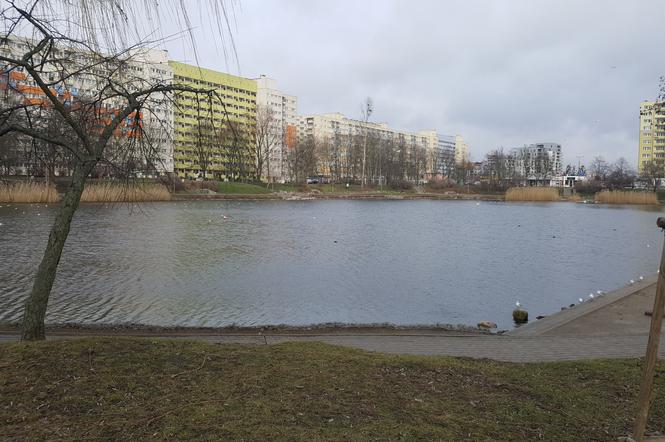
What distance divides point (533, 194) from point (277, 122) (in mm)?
55674

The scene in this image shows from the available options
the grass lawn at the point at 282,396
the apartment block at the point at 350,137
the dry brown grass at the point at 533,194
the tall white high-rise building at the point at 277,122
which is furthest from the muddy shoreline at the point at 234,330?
the apartment block at the point at 350,137

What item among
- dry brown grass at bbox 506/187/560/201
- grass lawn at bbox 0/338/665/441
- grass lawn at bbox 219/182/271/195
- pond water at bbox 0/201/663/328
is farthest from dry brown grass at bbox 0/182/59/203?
dry brown grass at bbox 506/187/560/201

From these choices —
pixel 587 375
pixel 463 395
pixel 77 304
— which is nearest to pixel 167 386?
pixel 463 395

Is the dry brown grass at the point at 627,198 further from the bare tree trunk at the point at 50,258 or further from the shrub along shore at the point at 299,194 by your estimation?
the bare tree trunk at the point at 50,258

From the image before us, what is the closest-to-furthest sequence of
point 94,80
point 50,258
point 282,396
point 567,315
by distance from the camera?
point 282,396 < point 94,80 < point 50,258 < point 567,315

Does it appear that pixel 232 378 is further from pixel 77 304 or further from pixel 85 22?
pixel 77 304

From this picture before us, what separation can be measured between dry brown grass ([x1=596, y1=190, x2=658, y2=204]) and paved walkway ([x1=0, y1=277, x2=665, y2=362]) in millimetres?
77580

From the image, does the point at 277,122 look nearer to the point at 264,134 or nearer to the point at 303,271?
the point at 264,134

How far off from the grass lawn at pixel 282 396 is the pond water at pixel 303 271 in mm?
4340

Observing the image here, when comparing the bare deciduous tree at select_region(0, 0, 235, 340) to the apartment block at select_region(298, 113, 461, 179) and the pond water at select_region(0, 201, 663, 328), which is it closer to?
the pond water at select_region(0, 201, 663, 328)

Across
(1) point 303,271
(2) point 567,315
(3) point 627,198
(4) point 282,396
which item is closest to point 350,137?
(3) point 627,198

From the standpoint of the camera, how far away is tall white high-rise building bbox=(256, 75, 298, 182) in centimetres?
10797

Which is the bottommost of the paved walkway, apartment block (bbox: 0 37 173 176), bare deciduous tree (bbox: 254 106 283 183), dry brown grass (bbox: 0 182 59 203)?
the paved walkway

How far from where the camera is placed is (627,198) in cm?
7931
